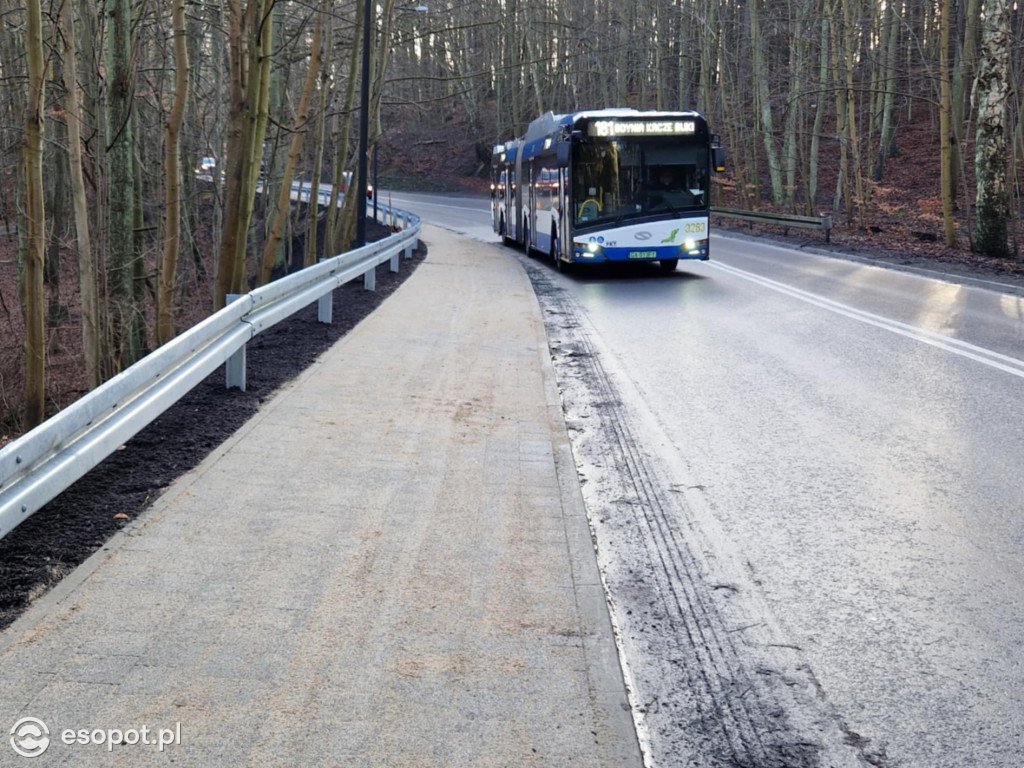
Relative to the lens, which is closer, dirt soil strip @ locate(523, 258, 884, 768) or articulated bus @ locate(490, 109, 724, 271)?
dirt soil strip @ locate(523, 258, 884, 768)

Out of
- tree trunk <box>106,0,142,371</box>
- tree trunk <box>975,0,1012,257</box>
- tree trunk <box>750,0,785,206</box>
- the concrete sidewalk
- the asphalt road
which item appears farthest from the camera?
tree trunk <box>750,0,785,206</box>

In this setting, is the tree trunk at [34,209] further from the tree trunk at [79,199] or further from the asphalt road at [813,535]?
the asphalt road at [813,535]

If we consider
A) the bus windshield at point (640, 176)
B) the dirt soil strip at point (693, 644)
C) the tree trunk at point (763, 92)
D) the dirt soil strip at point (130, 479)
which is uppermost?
the tree trunk at point (763, 92)

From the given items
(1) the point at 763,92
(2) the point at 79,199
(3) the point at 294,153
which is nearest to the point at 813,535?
(2) the point at 79,199

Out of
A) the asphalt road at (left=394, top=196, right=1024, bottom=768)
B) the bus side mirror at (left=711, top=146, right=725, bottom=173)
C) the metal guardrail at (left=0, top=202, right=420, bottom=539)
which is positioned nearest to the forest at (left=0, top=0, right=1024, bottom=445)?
the metal guardrail at (left=0, top=202, right=420, bottom=539)

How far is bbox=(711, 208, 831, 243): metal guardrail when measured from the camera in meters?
31.2

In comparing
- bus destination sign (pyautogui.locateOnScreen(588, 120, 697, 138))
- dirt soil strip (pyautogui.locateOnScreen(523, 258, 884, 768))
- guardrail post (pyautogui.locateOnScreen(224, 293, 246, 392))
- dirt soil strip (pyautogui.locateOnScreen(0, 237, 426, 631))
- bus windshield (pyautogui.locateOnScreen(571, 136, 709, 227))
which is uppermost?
bus destination sign (pyautogui.locateOnScreen(588, 120, 697, 138))

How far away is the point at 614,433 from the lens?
8.73m

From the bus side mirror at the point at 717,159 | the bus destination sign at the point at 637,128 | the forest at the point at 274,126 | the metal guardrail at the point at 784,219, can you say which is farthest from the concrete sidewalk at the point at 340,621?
the metal guardrail at the point at 784,219

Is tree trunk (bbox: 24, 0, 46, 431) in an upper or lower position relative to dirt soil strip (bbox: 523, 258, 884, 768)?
upper

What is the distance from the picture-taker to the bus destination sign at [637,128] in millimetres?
22016

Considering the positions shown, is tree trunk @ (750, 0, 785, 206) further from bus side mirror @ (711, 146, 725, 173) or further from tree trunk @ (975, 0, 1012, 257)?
bus side mirror @ (711, 146, 725, 173)

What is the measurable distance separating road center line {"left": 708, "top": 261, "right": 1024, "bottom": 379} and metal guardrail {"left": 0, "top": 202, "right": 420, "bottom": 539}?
6729 millimetres

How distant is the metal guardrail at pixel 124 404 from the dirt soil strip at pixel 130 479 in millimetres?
258
